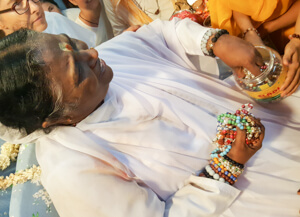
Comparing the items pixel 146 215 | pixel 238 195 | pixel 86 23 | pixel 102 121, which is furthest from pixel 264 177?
pixel 86 23

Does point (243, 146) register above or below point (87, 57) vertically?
below

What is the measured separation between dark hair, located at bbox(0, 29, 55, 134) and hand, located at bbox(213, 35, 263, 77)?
767mm

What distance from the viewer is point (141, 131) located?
1.18 meters

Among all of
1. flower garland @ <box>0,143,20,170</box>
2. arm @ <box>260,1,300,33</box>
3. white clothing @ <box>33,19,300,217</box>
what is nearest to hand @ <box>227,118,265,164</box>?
white clothing @ <box>33,19,300,217</box>

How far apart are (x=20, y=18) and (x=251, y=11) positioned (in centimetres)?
141

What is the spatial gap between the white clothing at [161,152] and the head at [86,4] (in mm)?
1029

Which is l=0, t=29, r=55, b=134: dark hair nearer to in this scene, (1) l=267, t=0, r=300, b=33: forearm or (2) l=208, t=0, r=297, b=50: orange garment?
(2) l=208, t=0, r=297, b=50: orange garment

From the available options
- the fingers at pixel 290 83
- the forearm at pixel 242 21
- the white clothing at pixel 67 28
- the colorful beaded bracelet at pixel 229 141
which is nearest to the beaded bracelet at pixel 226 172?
the colorful beaded bracelet at pixel 229 141

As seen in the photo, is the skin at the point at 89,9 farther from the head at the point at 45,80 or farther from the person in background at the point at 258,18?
the head at the point at 45,80

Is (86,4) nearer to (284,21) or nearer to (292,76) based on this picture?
(284,21)

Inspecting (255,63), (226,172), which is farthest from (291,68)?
(226,172)

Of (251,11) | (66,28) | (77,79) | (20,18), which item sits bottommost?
(66,28)

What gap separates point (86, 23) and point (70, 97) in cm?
162

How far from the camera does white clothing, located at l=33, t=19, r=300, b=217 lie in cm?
102
